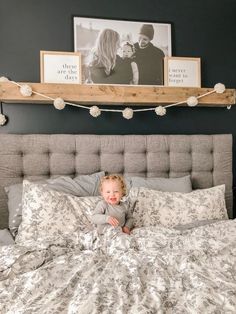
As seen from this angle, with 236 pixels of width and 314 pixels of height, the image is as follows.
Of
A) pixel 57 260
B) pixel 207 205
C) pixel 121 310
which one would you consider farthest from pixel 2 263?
pixel 207 205

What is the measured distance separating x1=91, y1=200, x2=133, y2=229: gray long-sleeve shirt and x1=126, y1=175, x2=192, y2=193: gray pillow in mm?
356

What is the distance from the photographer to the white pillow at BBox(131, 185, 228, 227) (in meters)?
2.46

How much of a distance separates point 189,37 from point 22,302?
2685mm

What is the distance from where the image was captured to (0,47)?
2.77m

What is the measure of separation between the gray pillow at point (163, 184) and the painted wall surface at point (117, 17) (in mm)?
509

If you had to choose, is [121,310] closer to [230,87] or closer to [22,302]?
[22,302]

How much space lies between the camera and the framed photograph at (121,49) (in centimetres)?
287

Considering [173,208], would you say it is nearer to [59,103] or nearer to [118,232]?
[118,232]

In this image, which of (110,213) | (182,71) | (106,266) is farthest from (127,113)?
(106,266)

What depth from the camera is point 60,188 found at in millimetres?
2492

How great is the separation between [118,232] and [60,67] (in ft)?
5.14

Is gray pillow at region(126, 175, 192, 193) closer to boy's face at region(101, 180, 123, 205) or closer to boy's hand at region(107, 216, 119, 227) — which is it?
boy's face at region(101, 180, 123, 205)

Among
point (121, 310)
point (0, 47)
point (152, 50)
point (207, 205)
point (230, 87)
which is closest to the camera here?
point (121, 310)

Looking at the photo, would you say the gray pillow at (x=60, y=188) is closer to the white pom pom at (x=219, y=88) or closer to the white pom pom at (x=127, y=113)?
the white pom pom at (x=127, y=113)
